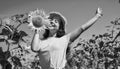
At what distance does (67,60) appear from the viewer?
3.08 meters

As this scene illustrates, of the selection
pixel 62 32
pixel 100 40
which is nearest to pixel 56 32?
pixel 62 32

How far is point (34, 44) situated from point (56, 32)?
34cm

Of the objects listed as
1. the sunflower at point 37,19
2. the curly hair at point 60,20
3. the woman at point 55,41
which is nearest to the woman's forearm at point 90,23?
the woman at point 55,41

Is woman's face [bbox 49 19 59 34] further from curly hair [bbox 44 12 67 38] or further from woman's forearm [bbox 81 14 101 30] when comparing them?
woman's forearm [bbox 81 14 101 30]

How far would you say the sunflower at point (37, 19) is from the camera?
279 cm

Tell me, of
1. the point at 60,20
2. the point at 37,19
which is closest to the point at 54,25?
the point at 60,20

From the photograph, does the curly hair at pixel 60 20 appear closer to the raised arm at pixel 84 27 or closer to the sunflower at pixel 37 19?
the raised arm at pixel 84 27

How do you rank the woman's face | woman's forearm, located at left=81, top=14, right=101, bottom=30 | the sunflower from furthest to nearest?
1. the woman's face
2. woman's forearm, located at left=81, top=14, right=101, bottom=30
3. the sunflower

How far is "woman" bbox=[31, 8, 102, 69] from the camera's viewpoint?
9.41 ft

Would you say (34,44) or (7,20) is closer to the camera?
(34,44)

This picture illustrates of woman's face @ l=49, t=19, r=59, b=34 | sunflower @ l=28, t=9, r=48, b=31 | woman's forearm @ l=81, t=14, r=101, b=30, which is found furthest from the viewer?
woman's face @ l=49, t=19, r=59, b=34

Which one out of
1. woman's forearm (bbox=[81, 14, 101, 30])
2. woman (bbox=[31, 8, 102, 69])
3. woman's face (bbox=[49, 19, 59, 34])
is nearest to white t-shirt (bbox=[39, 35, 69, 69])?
woman (bbox=[31, 8, 102, 69])

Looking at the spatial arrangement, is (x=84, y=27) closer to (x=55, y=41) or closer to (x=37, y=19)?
(x=55, y=41)

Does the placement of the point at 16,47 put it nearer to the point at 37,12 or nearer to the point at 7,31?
the point at 7,31
